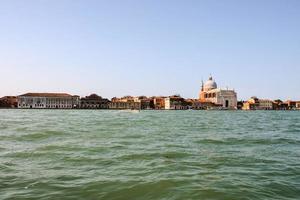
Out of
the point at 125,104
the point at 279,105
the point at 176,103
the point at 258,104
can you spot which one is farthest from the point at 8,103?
the point at 279,105

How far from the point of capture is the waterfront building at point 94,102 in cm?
13250

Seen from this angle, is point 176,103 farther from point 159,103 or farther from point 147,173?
point 147,173

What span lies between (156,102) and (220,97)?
81.1 feet

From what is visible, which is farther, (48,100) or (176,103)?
(176,103)

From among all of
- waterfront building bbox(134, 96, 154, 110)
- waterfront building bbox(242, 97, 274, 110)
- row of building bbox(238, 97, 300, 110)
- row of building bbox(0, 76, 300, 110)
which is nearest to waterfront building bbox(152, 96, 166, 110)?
row of building bbox(0, 76, 300, 110)

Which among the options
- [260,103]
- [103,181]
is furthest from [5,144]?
[260,103]

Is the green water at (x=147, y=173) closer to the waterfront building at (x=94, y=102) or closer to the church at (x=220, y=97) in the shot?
the waterfront building at (x=94, y=102)

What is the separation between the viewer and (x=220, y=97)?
139875mm

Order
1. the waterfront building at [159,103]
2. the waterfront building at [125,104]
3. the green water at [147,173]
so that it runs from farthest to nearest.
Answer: the waterfront building at [159,103], the waterfront building at [125,104], the green water at [147,173]

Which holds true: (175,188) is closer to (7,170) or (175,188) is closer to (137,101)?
(7,170)

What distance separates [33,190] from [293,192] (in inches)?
164

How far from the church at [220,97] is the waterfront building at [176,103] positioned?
8.54 metres

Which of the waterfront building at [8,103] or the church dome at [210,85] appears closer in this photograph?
the waterfront building at [8,103]

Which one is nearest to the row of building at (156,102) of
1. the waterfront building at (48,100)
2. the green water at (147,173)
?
the waterfront building at (48,100)
